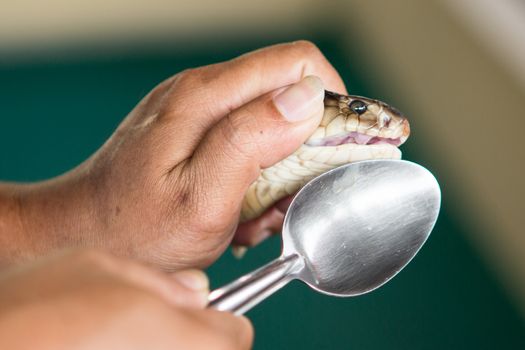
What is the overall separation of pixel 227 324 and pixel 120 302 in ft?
0.35

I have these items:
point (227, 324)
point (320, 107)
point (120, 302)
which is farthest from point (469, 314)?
point (120, 302)

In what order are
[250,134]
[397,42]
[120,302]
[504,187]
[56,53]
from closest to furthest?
[120,302] → [250,134] → [504,187] → [397,42] → [56,53]

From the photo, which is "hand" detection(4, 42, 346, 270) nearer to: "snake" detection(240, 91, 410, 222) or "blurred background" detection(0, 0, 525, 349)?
"snake" detection(240, 91, 410, 222)

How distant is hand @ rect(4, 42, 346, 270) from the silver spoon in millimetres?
79

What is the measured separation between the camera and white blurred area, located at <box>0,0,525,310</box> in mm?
1829

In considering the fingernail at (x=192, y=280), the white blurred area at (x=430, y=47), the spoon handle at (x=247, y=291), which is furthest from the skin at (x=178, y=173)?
the white blurred area at (x=430, y=47)

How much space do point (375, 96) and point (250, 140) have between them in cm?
160

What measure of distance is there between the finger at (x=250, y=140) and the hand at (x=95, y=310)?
0.43 meters

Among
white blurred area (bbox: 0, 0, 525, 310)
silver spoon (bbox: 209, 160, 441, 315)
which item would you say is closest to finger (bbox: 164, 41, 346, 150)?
silver spoon (bbox: 209, 160, 441, 315)

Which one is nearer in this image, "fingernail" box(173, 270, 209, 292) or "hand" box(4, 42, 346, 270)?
"fingernail" box(173, 270, 209, 292)

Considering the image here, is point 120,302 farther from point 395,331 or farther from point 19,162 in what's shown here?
point 19,162

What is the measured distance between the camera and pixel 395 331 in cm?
153

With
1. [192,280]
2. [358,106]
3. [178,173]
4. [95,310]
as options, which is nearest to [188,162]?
[178,173]

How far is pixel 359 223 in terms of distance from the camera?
0.90 m
